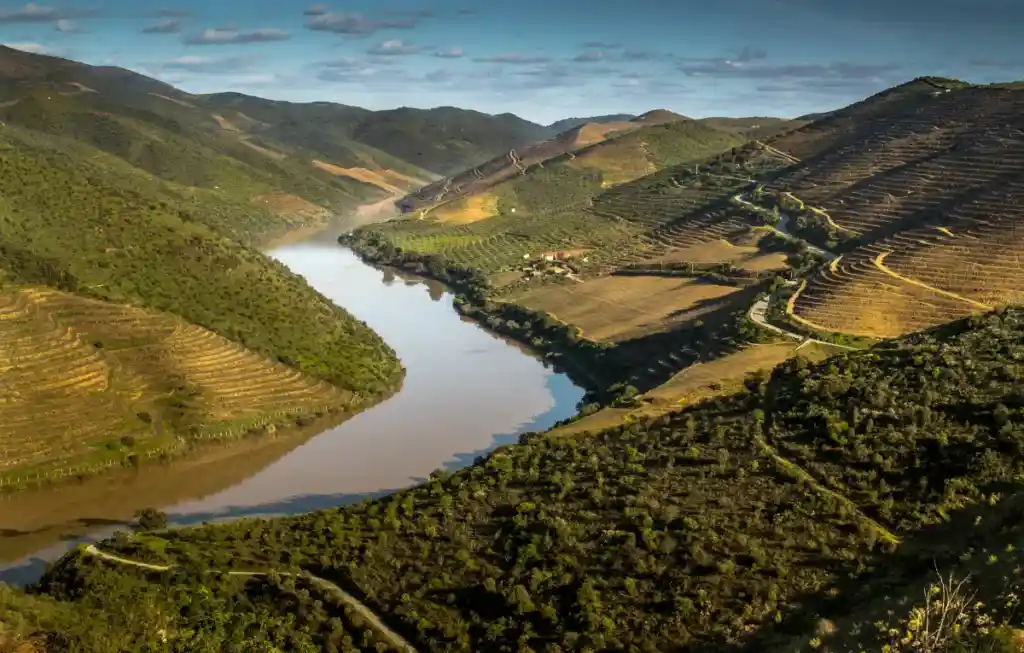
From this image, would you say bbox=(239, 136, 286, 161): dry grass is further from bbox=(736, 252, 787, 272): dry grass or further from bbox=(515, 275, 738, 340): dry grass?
bbox=(736, 252, 787, 272): dry grass

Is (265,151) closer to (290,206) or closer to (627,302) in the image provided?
(290,206)

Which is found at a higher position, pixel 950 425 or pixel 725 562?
pixel 950 425

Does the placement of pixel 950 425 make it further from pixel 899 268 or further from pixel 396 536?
pixel 899 268

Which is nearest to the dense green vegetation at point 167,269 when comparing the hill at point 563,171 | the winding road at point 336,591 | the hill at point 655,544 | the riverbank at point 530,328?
the riverbank at point 530,328

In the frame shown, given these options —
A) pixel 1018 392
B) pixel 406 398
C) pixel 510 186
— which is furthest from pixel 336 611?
pixel 510 186

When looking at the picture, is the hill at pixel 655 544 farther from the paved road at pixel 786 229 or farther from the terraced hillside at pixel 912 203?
the paved road at pixel 786 229

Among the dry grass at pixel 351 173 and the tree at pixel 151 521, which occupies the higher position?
the dry grass at pixel 351 173
